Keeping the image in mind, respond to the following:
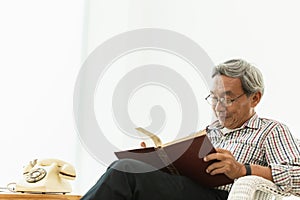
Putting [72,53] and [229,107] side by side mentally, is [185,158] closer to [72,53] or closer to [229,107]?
[229,107]

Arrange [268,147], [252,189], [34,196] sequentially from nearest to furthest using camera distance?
[252,189] < [268,147] < [34,196]

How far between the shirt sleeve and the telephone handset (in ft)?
2.77

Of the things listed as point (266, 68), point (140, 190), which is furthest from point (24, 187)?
point (266, 68)

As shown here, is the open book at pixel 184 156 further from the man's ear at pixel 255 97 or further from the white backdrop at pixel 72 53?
the white backdrop at pixel 72 53

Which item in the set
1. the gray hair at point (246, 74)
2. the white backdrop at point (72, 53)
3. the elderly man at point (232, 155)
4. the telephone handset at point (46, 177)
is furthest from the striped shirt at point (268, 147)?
the telephone handset at point (46, 177)

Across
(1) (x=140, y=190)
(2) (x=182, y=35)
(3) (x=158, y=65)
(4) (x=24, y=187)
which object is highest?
(2) (x=182, y=35)

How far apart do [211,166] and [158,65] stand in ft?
5.30

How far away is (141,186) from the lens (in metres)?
1.54

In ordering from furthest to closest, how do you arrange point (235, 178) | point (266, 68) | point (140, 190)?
point (266, 68), point (235, 178), point (140, 190)

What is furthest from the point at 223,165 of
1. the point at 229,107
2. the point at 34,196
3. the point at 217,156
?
the point at 34,196

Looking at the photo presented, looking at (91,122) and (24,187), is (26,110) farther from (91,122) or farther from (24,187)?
(24,187)

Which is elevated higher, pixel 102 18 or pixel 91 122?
pixel 102 18

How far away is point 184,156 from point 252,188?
232mm

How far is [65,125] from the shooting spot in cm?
282
